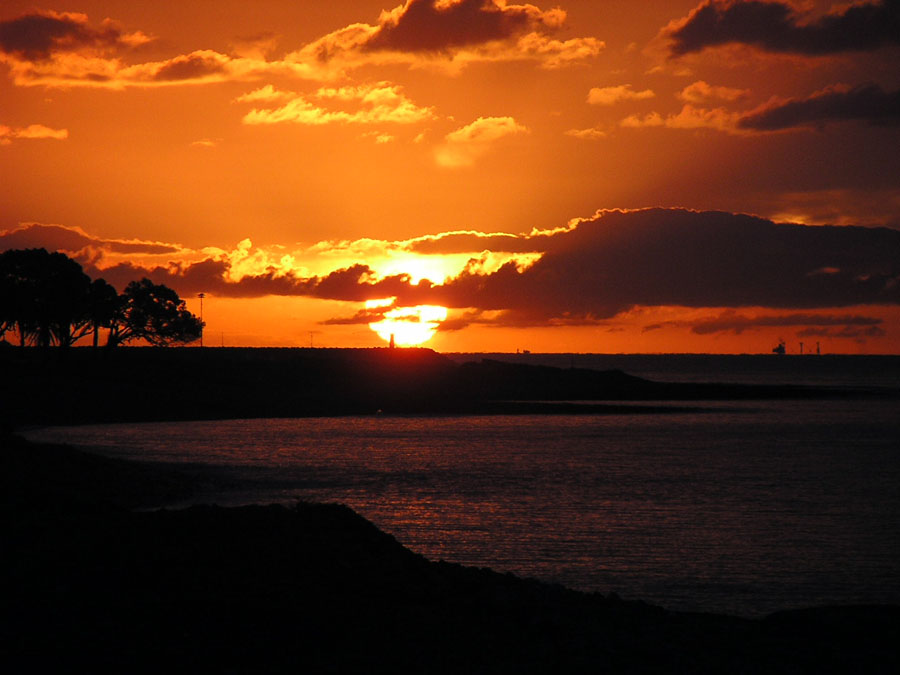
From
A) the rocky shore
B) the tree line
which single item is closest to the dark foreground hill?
the tree line

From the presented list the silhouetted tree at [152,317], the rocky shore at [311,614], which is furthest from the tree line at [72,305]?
the rocky shore at [311,614]

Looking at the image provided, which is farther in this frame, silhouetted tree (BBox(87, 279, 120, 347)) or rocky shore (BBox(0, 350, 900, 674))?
silhouetted tree (BBox(87, 279, 120, 347))

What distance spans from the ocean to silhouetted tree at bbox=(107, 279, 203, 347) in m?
44.5

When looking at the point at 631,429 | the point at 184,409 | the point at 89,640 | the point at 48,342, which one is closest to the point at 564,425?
the point at 631,429

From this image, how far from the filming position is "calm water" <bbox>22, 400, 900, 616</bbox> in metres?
27.2

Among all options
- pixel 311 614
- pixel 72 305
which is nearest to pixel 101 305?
pixel 72 305

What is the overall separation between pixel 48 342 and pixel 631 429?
78705mm

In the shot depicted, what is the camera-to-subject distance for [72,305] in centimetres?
12044

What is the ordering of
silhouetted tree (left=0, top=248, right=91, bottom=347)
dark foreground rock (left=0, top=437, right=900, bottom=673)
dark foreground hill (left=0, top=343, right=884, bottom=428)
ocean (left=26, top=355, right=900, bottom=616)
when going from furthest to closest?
silhouetted tree (left=0, top=248, right=91, bottom=347), dark foreground hill (left=0, top=343, right=884, bottom=428), ocean (left=26, top=355, right=900, bottom=616), dark foreground rock (left=0, top=437, right=900, bottom=673)

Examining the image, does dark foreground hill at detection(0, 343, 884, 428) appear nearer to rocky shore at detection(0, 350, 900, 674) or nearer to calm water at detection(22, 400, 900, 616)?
calm water at detection(22, 400, 900, 616)

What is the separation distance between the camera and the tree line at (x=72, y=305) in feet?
384

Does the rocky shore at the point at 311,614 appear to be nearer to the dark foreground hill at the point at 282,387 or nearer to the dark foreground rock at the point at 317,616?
the dark foreground rock at the point at 317,616

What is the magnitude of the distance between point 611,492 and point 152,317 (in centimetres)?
10115

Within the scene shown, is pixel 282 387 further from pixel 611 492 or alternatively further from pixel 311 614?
pixel 311 614
